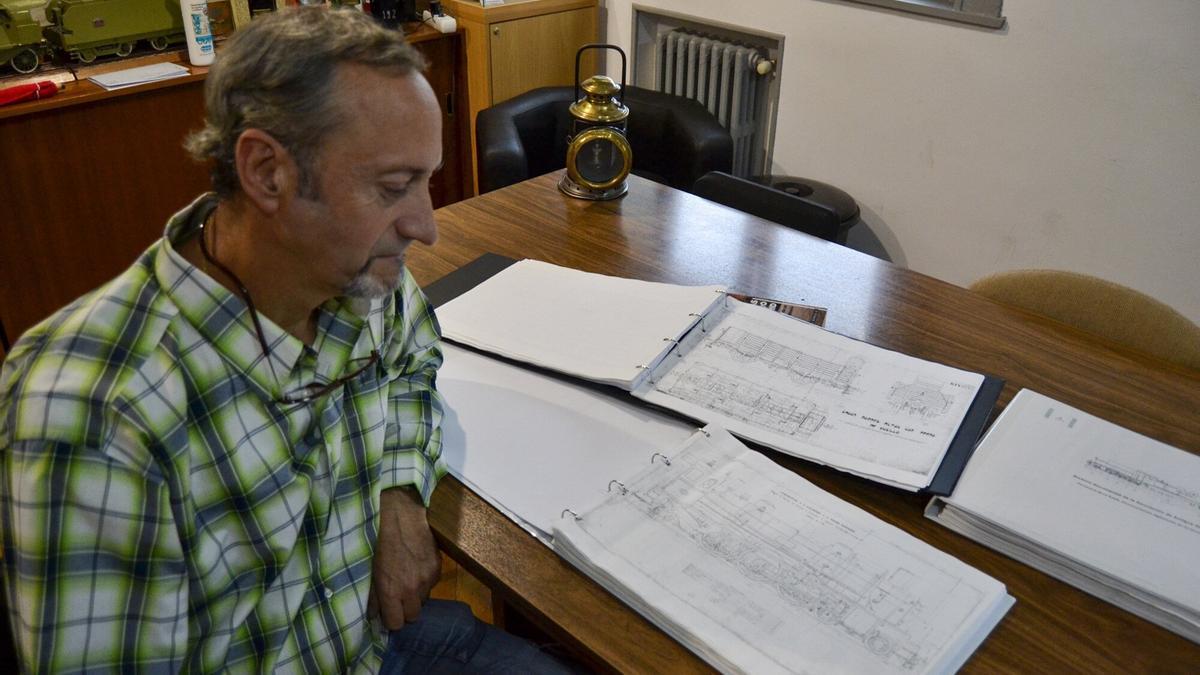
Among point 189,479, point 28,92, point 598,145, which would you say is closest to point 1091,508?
point 189,479

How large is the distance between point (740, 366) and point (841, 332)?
0.22 m

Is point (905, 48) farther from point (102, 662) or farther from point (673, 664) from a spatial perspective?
point (102, 662)

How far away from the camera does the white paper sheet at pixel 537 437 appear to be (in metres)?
1.18

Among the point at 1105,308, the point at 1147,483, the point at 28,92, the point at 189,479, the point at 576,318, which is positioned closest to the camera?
the point at 189,479

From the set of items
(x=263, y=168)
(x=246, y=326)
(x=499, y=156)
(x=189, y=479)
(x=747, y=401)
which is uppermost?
(x=263, y=168)

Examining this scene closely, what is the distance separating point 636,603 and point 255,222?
57 centimetres

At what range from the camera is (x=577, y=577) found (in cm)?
107

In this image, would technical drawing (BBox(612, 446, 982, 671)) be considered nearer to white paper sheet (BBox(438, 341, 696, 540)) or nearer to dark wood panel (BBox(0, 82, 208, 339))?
white paper sheet (BBox(438, 341, 696, 540))

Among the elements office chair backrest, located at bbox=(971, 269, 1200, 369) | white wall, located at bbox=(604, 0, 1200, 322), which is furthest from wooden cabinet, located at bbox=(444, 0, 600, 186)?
office chair backrest, located at bbox=(971, 269, 1200, 369)

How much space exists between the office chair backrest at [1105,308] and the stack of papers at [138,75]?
2340mm

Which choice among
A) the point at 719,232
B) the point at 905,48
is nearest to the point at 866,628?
the point at 719,232

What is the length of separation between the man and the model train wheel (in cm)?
219

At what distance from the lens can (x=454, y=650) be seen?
127 centimetres

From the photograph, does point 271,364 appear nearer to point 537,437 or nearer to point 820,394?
point 537,437
